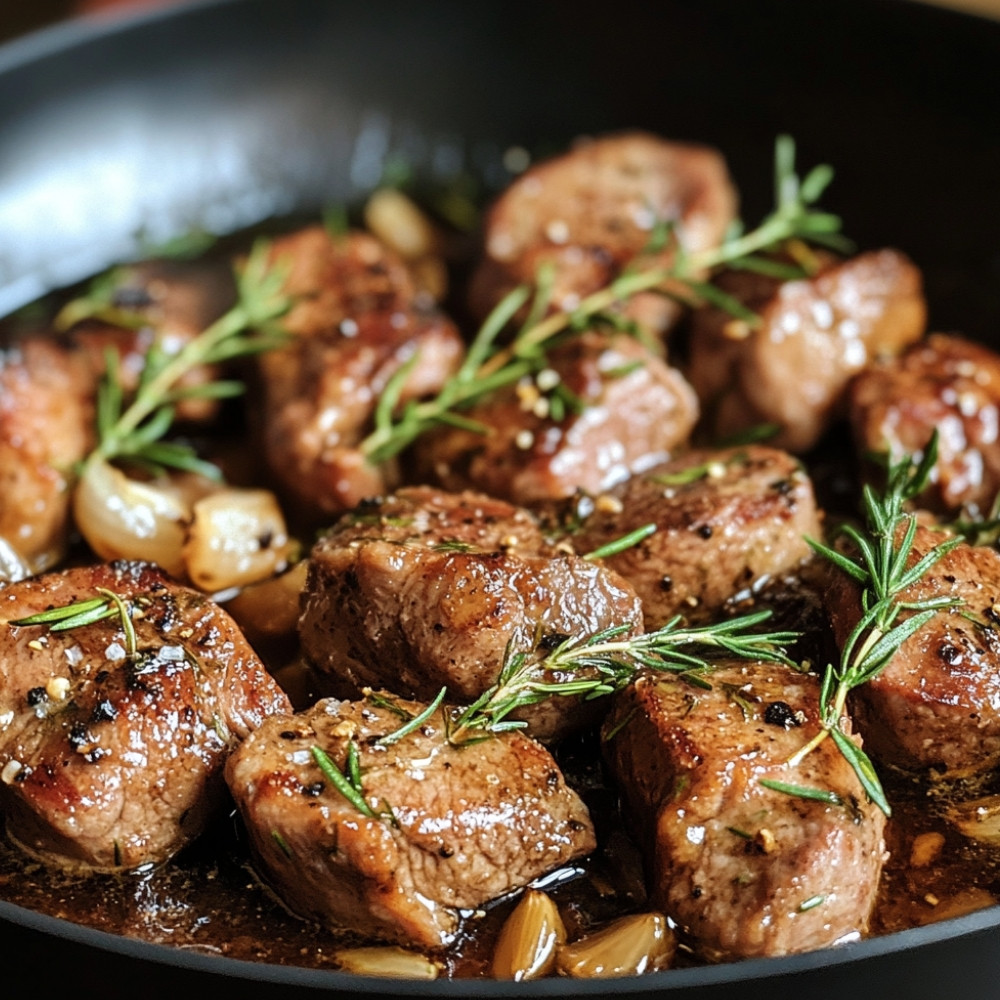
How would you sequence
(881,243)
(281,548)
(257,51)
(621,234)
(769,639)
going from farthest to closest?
(257,51) < (881,243) < (621,234) < (281,548) < (769,639)

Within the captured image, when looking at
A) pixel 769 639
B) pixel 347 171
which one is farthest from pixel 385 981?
pixel 347 171

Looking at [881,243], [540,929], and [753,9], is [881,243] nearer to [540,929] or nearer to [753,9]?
[753,9]

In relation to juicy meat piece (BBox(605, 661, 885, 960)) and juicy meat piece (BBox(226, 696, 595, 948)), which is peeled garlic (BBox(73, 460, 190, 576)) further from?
juicy meat piece (BBox(605, 661, 885, 960))

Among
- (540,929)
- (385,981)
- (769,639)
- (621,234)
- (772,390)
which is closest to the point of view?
(385,981)

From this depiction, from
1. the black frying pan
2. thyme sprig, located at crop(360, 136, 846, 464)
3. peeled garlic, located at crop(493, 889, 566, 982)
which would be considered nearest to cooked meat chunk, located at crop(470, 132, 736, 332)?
thyme sprig, located at crop(360, 136, 846, 464)

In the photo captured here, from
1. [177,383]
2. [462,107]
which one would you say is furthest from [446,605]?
[462,107]

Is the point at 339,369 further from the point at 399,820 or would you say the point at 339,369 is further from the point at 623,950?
the point at 623,950

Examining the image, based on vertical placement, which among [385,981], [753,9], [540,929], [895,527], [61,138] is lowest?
[540,929]

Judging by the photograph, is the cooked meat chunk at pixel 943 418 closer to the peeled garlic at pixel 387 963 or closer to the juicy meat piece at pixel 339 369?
the juicy meat piece at pixel 339 369
